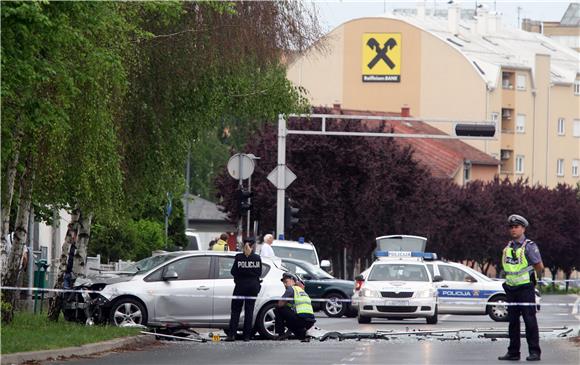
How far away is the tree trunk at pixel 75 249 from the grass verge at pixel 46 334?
354mm

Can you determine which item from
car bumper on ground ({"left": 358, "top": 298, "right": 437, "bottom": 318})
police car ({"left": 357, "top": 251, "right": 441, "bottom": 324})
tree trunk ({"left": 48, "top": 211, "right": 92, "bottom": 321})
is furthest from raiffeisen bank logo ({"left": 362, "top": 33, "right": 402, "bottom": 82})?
tree trunk ({"left": 48, "top": 211, "right": 92, "bottom": 321})

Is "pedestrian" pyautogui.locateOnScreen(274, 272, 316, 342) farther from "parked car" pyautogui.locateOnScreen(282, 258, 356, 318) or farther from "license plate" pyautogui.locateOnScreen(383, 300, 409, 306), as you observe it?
"parked car" pyautogui.locateOnScreen(282, 258, 356, 318)

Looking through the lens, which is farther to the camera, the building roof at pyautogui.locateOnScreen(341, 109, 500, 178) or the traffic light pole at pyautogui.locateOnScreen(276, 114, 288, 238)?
the building roof at pyautogui.locateOnScreen(341, 109, 500, 178)

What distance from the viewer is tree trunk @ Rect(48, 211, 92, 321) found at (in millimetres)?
28594

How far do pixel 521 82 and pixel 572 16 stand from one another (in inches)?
1566

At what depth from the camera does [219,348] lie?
24422 mm

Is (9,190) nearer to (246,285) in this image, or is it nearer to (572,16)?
(246,285)

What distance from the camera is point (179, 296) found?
2731cm

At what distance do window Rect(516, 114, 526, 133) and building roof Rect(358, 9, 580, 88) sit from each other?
3.89 m

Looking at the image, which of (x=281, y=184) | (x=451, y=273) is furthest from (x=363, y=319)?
(x=281, y=184)

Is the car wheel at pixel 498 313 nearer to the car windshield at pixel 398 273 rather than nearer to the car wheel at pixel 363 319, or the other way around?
the car windshield at pixel 398 273


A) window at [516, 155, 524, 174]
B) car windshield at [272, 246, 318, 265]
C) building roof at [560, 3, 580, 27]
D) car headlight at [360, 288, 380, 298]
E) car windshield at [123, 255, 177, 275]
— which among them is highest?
building roof at [560, 3, 580, 27]

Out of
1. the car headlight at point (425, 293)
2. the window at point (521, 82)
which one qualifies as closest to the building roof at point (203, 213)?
the window at point (521, 82)

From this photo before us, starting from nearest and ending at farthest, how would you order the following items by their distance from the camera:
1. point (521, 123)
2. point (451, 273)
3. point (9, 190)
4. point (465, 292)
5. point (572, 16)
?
point (9, 190)
point (465, 292)
point (451, 273)
point (521, 123)
point (572, 16)
